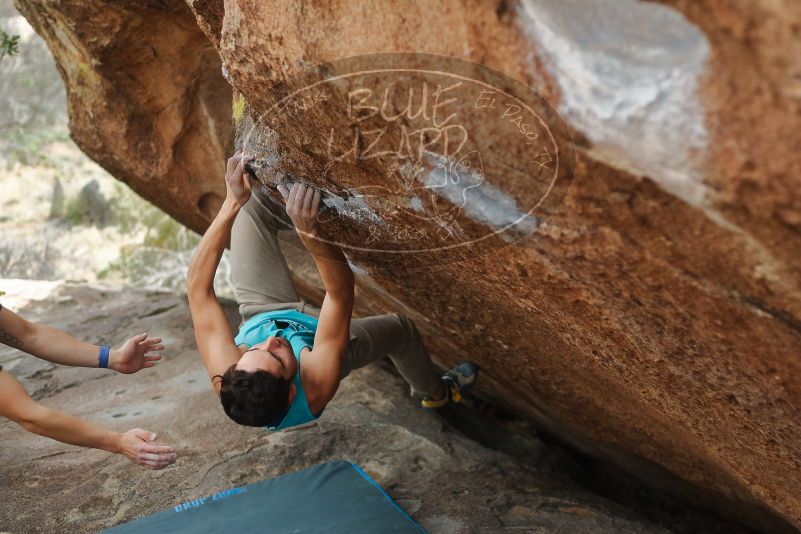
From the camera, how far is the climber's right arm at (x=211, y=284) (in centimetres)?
278

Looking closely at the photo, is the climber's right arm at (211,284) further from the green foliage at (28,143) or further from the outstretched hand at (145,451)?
the green foliage at (28,143)

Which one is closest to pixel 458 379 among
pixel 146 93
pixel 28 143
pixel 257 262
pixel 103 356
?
pixel 257 262

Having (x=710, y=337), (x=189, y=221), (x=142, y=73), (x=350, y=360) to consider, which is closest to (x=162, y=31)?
(x=142, y=73)

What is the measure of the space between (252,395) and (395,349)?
1113mm

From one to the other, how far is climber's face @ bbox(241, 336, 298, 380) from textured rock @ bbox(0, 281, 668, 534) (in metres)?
1.06

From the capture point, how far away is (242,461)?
12.0 ft

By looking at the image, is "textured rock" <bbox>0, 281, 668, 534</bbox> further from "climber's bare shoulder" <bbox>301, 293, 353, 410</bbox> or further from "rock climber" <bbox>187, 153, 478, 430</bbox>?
"climber's bare shoulder" <bbox>301, 293, 353, 410</bbox>

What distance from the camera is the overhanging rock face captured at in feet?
4.50

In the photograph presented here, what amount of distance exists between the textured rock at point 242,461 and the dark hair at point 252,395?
1047 mm

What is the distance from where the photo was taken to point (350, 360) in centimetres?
317

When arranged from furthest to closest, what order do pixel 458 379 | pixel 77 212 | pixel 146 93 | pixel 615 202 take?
pixel 77 212 → pixel 146 93 → pixel 458 379 → pixel 615 202

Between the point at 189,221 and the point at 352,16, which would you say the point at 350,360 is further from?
the point at 189,221

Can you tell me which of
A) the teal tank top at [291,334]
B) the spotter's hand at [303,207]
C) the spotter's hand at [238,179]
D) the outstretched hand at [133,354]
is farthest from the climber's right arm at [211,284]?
the outstretched hand at [133,354]

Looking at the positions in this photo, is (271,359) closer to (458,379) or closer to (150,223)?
(458,379)
